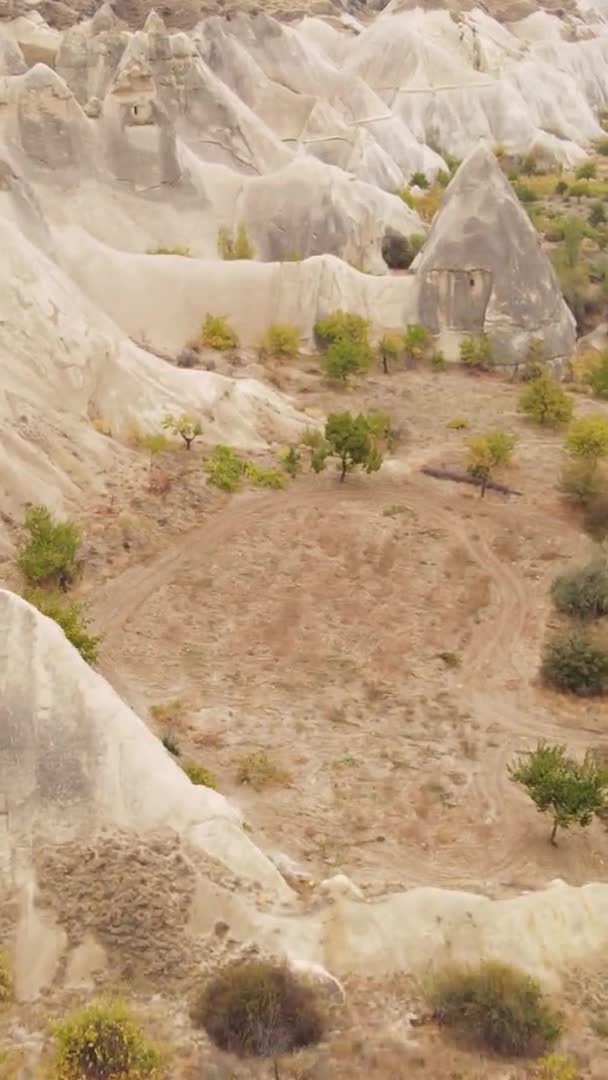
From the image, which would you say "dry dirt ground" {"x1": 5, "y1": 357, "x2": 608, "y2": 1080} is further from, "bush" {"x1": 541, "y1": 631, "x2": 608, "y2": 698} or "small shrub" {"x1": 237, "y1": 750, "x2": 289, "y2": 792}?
"bush" {"x1": 541, "y1": 631, "x2": 608, "y2": 698}

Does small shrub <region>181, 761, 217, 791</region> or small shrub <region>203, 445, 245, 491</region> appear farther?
small shrub <region>203, 445, 245, 491</region>

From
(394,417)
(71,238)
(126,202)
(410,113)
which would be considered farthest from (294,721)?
(410,113)

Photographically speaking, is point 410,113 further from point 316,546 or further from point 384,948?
point 384,948

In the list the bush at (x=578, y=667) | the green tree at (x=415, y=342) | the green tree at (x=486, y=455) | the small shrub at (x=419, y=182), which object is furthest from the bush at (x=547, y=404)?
the small shrub at (x=419, y=182)

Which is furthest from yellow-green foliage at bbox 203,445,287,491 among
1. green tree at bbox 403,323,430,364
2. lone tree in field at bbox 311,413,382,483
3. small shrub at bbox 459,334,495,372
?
small shrub at bbox 459,334,495,372

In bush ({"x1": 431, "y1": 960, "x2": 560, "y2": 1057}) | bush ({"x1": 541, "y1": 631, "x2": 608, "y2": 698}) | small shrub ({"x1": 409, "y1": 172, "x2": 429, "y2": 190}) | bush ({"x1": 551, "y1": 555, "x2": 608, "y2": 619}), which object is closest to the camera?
bush ({"x1": 431, "y1": 960, "x2": 560, "y2": 1057})

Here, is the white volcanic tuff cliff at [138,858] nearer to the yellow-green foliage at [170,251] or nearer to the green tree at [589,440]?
the green tree at [589,440]
